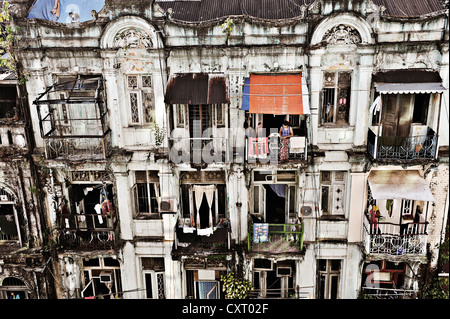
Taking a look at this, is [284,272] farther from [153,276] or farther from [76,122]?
[76,122]

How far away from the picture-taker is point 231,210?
1620 centimetres

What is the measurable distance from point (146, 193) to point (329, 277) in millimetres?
8396

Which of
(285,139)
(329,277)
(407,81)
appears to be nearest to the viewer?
(407,81)

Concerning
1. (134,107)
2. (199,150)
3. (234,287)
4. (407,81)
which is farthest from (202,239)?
(407,81)

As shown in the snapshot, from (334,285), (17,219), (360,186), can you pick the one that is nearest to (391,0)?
(360,186)

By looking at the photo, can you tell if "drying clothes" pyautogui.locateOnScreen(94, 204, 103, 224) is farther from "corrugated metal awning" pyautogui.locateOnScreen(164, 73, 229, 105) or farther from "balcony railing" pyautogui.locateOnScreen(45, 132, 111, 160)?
"corrugated metal awning" pyautogui.locateOnScreen(164, 73, 229, 105)

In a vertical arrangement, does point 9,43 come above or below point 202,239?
above

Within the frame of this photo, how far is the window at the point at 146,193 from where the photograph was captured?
54.3 feet

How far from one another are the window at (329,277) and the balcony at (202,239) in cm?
420

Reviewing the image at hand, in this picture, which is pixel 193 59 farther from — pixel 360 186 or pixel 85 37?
pixel 360 186

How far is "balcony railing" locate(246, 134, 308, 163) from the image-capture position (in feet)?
48.8

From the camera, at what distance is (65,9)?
16.5m

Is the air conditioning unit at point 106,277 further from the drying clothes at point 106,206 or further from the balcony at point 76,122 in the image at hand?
the balcony at point 76,122

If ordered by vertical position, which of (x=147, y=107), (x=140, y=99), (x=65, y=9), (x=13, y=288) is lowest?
(x=13, y=288)
